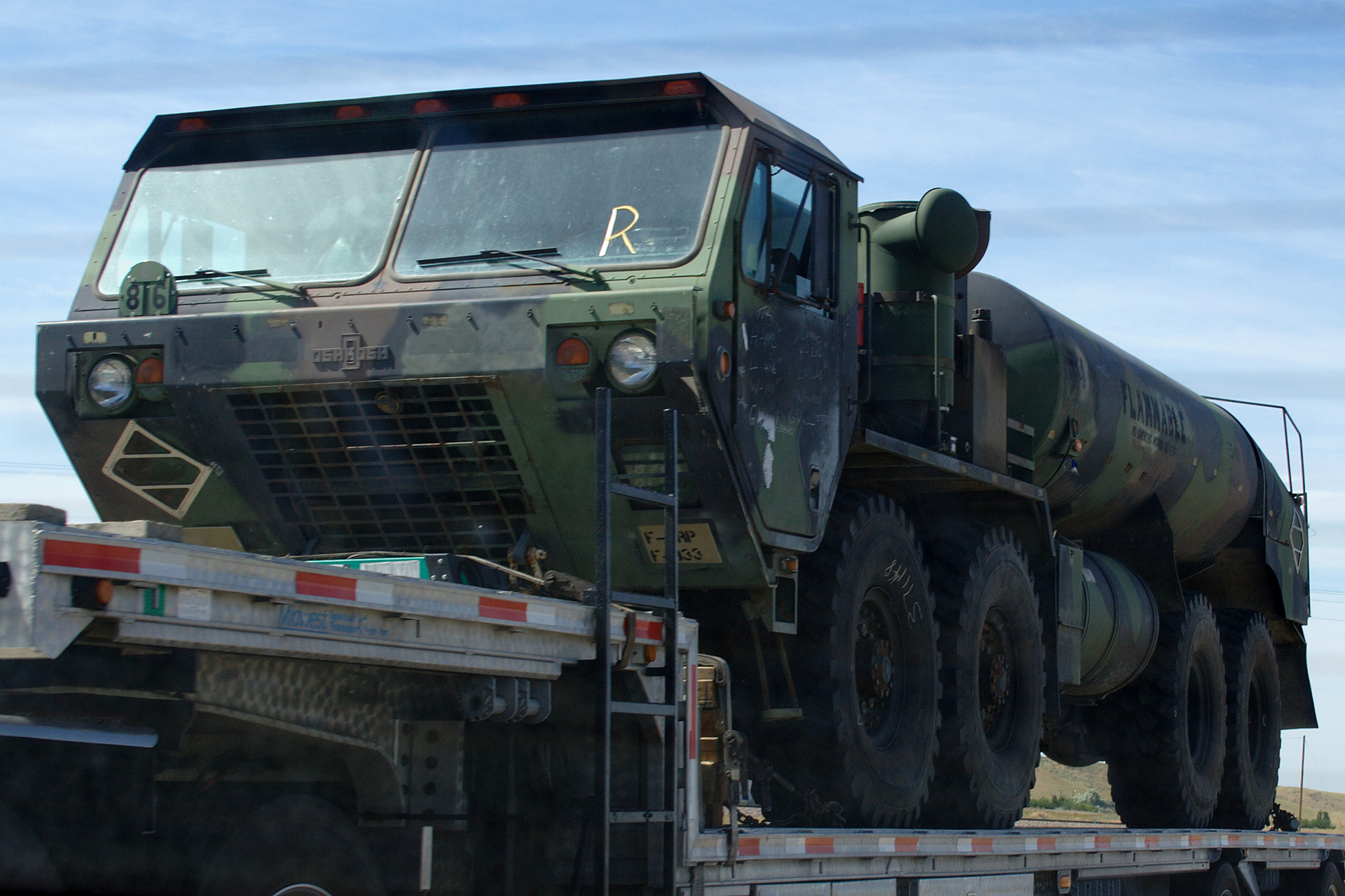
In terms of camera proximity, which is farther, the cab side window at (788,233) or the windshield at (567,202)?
the cab side window at (788,233)

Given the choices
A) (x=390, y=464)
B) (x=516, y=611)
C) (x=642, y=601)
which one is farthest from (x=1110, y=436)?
(x=516, y=611)

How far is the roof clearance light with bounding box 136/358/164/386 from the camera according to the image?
616cm

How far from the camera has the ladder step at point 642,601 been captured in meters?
4.79

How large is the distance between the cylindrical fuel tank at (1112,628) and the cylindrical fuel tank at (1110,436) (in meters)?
0.47

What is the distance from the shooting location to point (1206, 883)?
377 inches

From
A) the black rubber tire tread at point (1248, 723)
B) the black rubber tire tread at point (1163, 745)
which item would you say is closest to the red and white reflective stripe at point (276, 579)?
the black rubber tire tread at point (1163, 745)

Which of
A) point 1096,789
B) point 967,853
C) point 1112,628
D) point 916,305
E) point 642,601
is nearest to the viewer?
point 642,601

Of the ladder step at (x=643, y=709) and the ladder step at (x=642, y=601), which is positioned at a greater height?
the ladder step at (x=642, y=601)

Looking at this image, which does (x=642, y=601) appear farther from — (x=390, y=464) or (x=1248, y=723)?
(x=1248, y=723)

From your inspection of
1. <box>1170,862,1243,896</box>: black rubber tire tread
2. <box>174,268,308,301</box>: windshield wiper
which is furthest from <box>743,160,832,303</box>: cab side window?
<box>1170,862,1243,896</box>: black rubber tire tread

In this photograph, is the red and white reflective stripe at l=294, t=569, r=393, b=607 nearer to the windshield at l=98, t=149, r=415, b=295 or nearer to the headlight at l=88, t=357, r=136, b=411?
the windshield at l=98, t=149, r=415, b=295

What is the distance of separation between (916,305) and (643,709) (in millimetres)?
3480

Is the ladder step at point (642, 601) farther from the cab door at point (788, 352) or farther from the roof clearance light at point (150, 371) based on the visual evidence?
the roof clearance light at point (150, 371)

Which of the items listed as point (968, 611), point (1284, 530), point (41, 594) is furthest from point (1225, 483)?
point (41, 594)
